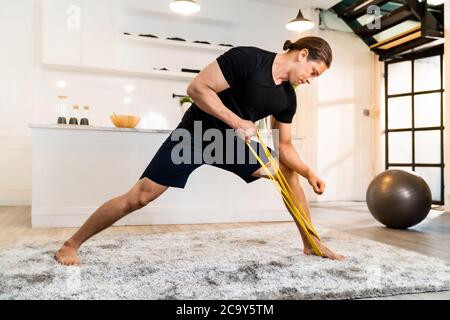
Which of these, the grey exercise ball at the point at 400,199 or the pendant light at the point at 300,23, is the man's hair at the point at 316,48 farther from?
the pendant light at the point at 300,23

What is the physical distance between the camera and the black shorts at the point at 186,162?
2000mm

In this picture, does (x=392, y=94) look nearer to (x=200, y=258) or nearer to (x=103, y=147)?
(x=103, y=147)

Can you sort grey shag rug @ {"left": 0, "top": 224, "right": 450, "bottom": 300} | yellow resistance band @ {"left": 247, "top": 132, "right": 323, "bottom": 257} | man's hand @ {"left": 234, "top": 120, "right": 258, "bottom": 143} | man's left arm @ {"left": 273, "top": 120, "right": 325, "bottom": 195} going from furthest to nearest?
man's left arm @ {"left": 273, "top": 120, "right": 325, "bottom": 195} → yellow resistance band @ {"left": 247, "top": 132, "right": 323, "bottom": 257} → man's hand @ {"left": 234, "top": 120, "right": 258, "bottom": 143} → grey shag rug @ {"left": 0, "top": 224, "right": 450, "bottom": 300}

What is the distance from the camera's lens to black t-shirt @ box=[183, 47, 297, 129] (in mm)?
1874

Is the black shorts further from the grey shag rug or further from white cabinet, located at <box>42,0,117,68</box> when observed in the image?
white cabinet, located at <box>42,0,117,68</box>

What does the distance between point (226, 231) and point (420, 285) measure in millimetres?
1764

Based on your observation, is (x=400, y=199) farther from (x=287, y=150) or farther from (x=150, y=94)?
(x=150, y=94)

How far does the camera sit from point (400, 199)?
138 inches

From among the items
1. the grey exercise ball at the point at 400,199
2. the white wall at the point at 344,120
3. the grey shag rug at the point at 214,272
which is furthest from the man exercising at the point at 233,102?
the white wall at the point at 344,120

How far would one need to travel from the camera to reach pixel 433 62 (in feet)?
20.0

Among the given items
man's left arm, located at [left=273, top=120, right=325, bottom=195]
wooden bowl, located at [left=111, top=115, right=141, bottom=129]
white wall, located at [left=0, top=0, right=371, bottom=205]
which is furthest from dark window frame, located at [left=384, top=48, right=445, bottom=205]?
wooden bowl, located at [left=111, top=115, right=141, bottom=129]

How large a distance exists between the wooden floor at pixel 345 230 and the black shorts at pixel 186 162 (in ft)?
4.35

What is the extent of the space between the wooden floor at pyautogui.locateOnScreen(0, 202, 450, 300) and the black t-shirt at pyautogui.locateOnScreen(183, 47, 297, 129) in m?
1.53

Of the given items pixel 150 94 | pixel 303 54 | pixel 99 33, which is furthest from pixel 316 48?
pixel 99 33
